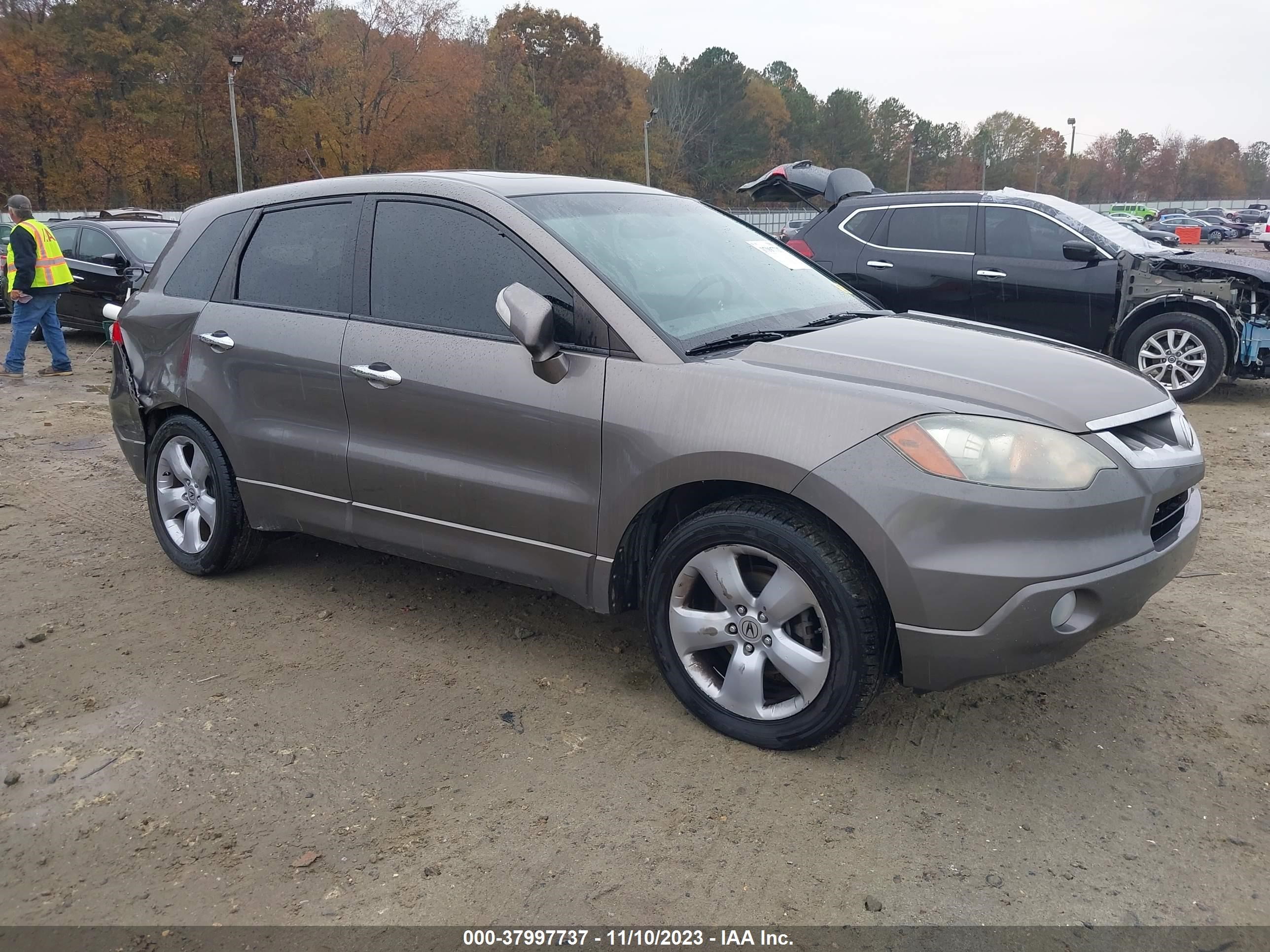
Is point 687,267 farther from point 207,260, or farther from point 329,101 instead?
point 329,101

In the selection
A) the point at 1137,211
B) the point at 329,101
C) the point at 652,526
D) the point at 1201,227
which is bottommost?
the point at 652,526

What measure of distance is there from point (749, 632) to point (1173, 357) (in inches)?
262

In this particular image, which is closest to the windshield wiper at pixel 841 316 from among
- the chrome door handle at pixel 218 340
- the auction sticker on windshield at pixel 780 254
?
the auction sticker on windshield at pixel 780 254

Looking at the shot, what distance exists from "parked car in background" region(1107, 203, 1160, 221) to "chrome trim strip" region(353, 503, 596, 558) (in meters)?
66.9

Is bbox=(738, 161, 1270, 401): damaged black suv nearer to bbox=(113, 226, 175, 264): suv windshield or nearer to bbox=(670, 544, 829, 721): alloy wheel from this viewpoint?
bbox=(670, 544, 829, 721): alloy wheel

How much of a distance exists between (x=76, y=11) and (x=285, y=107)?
884 cm

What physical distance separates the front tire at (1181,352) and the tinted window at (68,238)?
11.7 m

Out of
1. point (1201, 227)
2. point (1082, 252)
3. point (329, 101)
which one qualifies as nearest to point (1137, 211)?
point (1201, 227)

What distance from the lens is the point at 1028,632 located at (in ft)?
9.12

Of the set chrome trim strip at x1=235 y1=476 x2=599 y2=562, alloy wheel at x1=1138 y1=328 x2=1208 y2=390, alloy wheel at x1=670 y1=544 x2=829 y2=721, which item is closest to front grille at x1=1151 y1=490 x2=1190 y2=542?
alloy wheel at x1=670 y1=544 x2=829 y2=721

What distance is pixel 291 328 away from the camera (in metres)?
4.09

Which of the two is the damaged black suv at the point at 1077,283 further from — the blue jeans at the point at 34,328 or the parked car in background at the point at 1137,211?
the parked car in background at the point at 1137,211

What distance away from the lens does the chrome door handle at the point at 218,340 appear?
4289 mm

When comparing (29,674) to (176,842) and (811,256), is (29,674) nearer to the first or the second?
(176,842)
